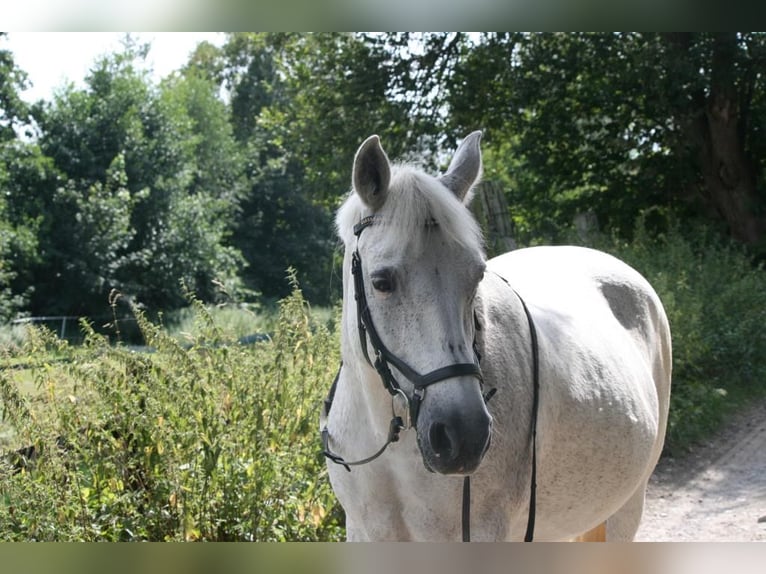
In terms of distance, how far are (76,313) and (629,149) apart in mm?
9188

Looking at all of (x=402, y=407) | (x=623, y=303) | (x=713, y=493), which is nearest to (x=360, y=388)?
(x=402, y=407)

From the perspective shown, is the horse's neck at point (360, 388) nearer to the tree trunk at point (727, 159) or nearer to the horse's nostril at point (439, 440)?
the horse's nostril at point (439, 440)

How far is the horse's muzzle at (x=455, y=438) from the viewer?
5.06ft

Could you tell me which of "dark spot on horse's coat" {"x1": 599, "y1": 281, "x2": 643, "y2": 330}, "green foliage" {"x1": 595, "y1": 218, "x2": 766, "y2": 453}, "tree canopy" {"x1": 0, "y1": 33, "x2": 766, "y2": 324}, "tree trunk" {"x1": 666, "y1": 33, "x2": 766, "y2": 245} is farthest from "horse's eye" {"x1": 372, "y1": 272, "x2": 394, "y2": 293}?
"tree trunk" {"x1": 666, "y1": 33, "x2": 766, "y2": 245}

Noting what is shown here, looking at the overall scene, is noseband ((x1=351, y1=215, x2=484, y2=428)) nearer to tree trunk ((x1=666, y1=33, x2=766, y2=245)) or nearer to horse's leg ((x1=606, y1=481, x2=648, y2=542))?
horse's leg ((x1=606, y1=481, x2=648, y2=542))

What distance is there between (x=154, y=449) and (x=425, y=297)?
6.65 ft

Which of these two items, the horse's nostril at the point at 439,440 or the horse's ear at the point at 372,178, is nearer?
the horse's nostril at the point at 439,440

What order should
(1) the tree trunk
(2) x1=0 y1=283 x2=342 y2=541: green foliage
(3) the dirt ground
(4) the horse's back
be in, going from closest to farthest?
(4) the horse's back, (2) x1=0 y1=283 x2=342 y2=541: green foliage, (3) the dirt ground, (1) the tree trunk

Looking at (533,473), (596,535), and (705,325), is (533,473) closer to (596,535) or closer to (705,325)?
(596,535)

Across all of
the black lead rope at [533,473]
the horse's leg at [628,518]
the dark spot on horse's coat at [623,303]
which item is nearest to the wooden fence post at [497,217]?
the dark spot on horse's coat at [623,303]

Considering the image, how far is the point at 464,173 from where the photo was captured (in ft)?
6.31

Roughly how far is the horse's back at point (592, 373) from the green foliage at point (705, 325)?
9.94 feet

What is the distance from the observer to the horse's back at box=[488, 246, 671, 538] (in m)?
2.15

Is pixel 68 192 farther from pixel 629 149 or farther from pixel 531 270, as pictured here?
pixel 531 270
